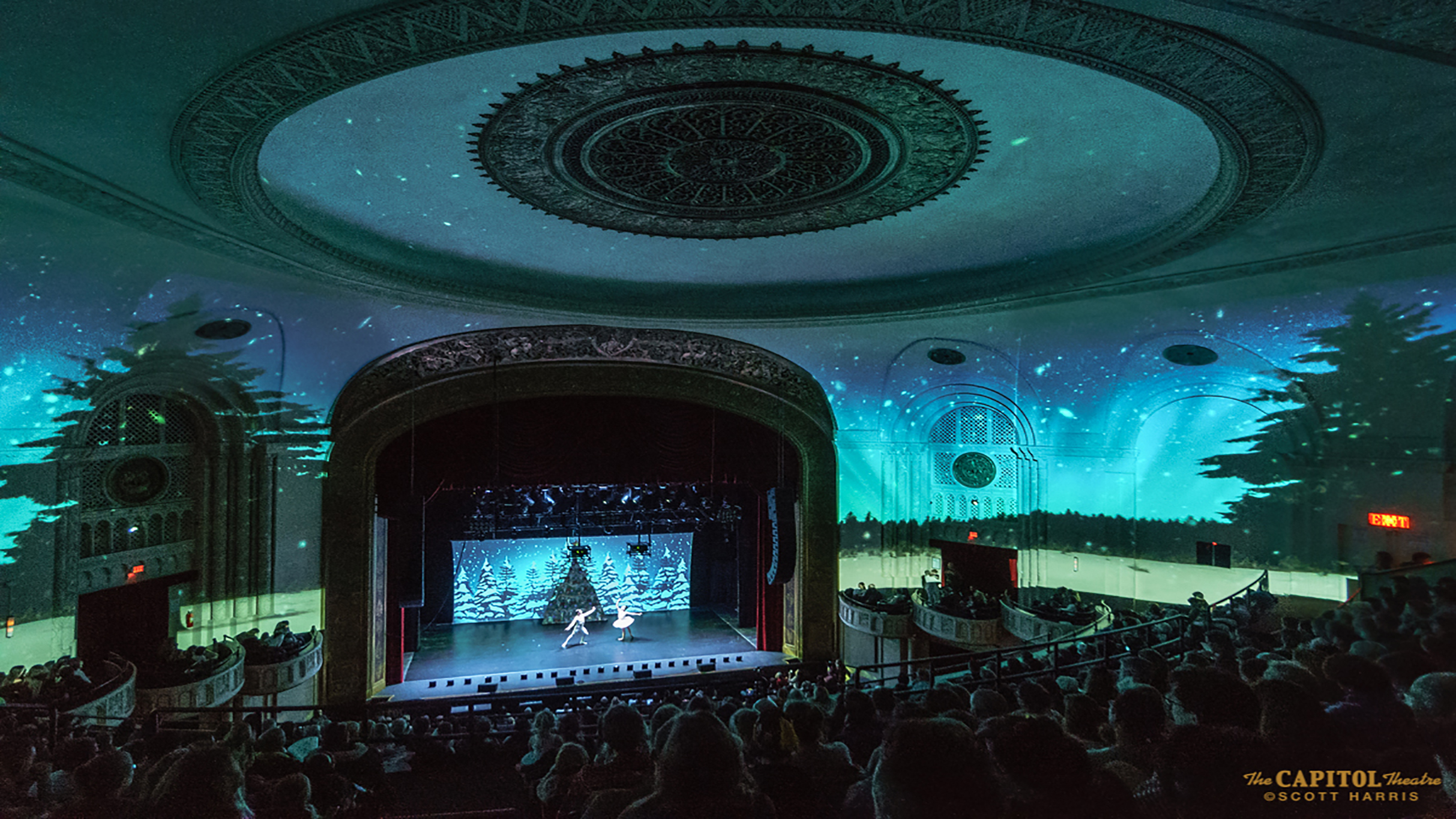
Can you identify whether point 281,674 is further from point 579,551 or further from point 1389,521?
point 1389,521

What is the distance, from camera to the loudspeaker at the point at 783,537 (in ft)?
48.1

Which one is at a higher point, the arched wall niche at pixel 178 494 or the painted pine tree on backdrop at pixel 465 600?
the arched wall niche at pixel 178 494

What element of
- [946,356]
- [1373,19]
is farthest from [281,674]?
[1373,19]

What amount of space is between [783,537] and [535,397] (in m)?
5.75

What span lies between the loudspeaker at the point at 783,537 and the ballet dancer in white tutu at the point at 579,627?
473cm

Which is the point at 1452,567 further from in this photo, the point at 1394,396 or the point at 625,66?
the point at 625,66

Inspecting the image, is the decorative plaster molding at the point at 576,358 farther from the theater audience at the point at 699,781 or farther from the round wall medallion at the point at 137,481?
the theater audience at the point at 699,781

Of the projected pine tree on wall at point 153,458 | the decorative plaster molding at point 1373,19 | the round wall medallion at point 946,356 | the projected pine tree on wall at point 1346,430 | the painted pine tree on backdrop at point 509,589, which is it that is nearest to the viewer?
the decorative plaster molding at point 1373,19

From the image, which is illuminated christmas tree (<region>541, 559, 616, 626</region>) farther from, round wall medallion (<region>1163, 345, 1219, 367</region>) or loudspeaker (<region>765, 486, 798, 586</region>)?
round wall medallion (<region>1163, 345, 1219, 367</region>)

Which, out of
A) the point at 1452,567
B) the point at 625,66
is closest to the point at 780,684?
the point at 1452,567

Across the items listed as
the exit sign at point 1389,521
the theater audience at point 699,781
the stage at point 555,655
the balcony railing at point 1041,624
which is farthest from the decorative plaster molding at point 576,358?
the theater audience at point 699,781

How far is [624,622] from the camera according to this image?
16969mm

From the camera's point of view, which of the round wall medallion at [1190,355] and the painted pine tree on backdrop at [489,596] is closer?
the round wall medallion at [1190,355]

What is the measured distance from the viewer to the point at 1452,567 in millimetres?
8055
